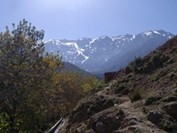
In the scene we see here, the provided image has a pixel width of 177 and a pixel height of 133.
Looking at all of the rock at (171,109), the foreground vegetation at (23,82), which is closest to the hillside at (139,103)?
the rock at (171,109)

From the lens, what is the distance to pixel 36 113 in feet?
85.5

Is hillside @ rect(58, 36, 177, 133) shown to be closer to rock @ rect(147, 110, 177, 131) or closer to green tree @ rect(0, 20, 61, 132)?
rock @ rect(147, 110, 177, 131)

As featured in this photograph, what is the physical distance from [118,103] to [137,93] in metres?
1.81

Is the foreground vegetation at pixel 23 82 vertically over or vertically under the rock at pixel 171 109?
over

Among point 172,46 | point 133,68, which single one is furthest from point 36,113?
point 172,46

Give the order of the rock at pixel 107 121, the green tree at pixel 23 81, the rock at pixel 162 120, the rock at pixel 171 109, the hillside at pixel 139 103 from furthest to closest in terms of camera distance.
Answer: the green tree at pixel 23 81, the rock at pixel 107 121, the rock at pixel 171 109, the hillside at pixel 139 103, the rock at pixel 162 120

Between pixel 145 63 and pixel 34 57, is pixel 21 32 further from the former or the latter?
pixel 145 63

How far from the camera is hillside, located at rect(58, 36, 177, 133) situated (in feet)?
66.1

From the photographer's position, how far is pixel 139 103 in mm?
23391

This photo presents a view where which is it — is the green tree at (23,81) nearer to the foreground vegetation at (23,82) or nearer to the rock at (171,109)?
the foreground vegetation at (23,82)

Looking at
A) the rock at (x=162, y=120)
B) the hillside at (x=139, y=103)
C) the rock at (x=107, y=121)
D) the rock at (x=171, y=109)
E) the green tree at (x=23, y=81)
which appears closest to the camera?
the rock at (x=162, y=120)

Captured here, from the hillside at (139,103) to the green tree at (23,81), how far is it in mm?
3031

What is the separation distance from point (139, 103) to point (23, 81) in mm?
7066

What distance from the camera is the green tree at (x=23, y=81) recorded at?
950 inches
